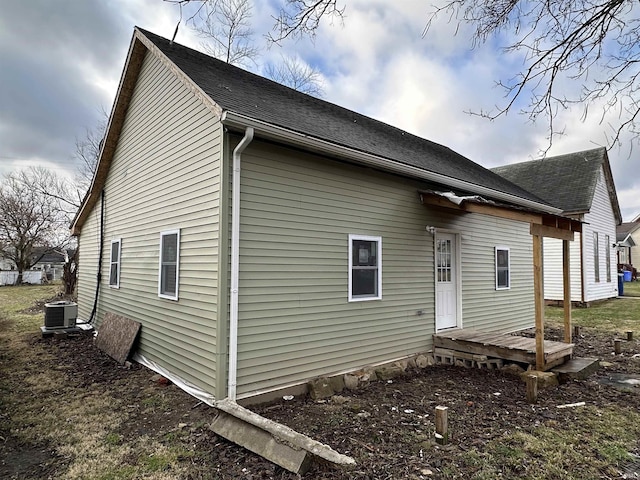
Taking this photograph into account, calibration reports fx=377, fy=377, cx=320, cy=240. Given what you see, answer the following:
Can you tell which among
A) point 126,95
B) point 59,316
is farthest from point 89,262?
point 126,95

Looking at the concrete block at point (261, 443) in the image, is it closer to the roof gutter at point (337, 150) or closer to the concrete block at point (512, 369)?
the roof gutter at point (337, 150)

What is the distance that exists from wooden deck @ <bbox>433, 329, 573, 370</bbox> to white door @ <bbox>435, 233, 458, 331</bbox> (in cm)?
38

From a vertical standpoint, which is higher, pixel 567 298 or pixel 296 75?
pixel 296 75

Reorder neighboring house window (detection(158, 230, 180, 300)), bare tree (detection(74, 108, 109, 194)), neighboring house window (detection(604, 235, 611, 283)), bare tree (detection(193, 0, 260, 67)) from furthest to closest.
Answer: bare tree (detection(74, 108, 109, 194)), neighboring house window (detection(604, 235, 611, 283)), bare tree (detection(193, 0, 260, 67)), neighboring house window (detection(158, 230, 180, 300))

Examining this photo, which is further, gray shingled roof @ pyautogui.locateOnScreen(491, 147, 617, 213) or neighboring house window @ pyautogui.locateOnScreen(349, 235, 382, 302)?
gray shingled roof @ pyautogui.locateOnScreen(491, 147, 617, 213)

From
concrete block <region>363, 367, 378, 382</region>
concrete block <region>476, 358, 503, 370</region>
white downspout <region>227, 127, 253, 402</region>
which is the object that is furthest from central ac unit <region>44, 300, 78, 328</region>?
concrete block <region>476, 358, 503, 370</region>

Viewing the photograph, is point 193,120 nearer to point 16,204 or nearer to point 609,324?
point 609,324

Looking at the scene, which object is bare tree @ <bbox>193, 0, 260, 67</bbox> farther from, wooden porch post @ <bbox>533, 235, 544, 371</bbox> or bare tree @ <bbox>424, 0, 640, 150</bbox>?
wooden porch post @ <bbox>533, 235, 544, 371</bbox>

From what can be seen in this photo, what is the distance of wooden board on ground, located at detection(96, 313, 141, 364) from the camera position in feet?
21.9

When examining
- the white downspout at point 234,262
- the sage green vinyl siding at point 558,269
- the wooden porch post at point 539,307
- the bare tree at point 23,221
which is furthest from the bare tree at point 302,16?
the bare tree at point 23,221

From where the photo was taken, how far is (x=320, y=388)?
5062 millimetres

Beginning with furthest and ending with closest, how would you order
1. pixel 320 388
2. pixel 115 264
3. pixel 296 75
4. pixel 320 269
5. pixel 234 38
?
1. pixel 296 75
2. pixel 234 38
3. pixel 115 264
4. pixel 320 269
5. pixel 320 388

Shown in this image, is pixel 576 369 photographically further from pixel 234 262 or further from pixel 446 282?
pixel 234 262

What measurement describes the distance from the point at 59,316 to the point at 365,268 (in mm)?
7598
